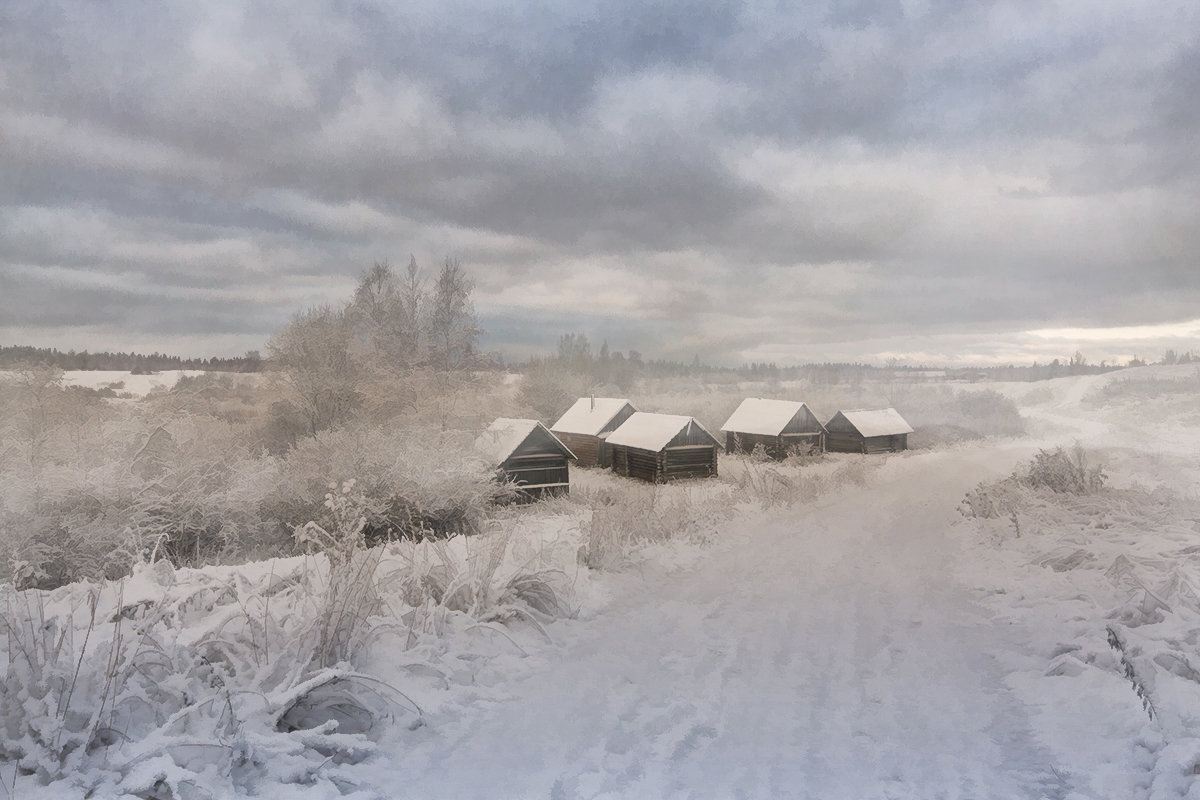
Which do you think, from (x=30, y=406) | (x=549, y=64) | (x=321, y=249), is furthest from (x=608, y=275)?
(x=30, y=406)

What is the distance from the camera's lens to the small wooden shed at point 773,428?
465 inches

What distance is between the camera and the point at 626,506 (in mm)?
7531

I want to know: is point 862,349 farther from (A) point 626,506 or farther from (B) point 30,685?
(B) point 30,685

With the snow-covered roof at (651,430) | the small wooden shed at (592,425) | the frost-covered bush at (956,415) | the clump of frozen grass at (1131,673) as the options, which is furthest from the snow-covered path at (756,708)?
the snow-covered roof at (651,430)

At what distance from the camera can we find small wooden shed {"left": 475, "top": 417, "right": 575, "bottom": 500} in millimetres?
8484

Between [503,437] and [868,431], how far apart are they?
228 inches

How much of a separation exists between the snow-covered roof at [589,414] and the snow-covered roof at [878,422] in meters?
3.82

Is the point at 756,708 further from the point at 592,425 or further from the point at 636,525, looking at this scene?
the point at 592,425

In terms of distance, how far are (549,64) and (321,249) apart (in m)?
2.43

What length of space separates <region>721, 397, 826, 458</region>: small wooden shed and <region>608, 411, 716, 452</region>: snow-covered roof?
121 centimetres

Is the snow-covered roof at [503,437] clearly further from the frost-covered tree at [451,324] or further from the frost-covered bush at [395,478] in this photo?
the frost-covered tree at [451,324]

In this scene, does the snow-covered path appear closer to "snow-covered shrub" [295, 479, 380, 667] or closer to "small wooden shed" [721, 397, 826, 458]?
"snow-covered shrub" [295, 479, 380, 667]

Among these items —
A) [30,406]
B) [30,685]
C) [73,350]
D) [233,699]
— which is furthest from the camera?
[30,406]

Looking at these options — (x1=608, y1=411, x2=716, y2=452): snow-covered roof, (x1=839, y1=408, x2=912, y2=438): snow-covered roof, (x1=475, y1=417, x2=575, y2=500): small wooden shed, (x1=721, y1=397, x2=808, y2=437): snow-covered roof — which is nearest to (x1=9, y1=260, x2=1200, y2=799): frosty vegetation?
(x1=839, y1=408, x2=912, y2=438): snow-covered roof
